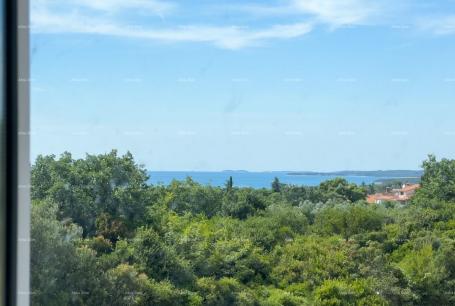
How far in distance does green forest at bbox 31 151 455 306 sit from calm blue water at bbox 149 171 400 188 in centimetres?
2

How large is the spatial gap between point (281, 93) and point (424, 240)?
2.59 ft

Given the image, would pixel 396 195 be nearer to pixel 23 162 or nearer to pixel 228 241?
pixel 228 241

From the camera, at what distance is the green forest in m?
→ 2.62

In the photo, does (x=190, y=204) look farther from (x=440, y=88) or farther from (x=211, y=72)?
(x=440, y=88)

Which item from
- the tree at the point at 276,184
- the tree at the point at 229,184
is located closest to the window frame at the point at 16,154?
the tree at the point at 229,184

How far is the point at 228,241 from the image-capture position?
8.89 ft

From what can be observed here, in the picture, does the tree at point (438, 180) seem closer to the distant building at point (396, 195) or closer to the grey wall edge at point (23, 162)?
the distant building at point (396, 195)

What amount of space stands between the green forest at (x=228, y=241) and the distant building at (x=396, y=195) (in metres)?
0.02

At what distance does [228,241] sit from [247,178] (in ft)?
0.86

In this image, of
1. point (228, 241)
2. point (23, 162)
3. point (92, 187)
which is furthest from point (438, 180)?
point (23, 162)

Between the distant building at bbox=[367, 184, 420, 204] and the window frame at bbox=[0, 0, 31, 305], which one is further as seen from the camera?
the distant building at bbox=[367, 184, 420, 204]

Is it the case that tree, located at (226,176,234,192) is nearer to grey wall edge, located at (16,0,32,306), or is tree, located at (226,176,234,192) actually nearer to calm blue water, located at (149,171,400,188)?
calm blue water, located at (149,171,400,188)

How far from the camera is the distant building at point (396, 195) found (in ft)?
8.77

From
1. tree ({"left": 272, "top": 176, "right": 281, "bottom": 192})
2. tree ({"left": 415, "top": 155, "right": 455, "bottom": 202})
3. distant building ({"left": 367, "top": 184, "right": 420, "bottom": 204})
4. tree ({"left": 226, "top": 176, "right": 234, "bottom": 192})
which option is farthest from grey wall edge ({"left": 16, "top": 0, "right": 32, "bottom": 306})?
tree ({"left": 415, "top": 155, "right": 455, "bottom": 202})
